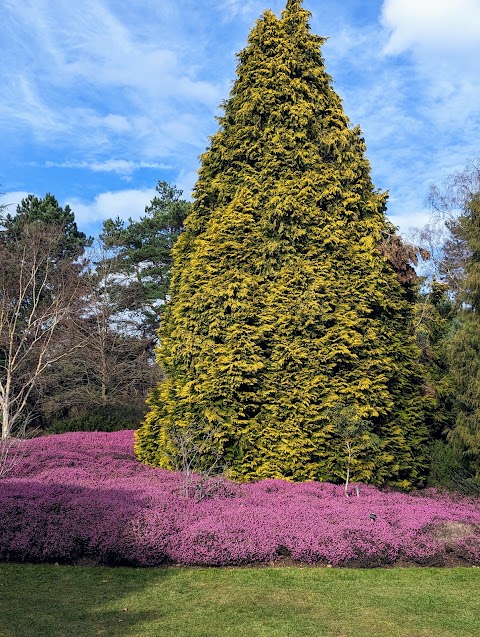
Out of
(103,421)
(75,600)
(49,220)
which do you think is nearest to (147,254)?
(49,220)

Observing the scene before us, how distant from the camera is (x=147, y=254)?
28.7 m

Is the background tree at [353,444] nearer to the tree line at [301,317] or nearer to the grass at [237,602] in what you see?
the tree line at [301,317]

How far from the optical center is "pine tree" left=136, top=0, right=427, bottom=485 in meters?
10.4

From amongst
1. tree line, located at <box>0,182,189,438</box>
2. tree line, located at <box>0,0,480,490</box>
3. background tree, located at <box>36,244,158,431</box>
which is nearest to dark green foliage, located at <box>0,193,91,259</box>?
tree line, located at <box>0,182,189,438</box>

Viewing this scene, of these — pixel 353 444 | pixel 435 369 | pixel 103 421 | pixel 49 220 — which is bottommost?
pixel 353 444

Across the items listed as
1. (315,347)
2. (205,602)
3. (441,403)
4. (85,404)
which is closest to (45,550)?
(205,602)

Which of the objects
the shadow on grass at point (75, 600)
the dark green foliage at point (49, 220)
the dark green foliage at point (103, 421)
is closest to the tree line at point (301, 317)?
the shadow on grass at point (75, 600)

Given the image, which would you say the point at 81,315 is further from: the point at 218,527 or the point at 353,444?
the point at 218,527

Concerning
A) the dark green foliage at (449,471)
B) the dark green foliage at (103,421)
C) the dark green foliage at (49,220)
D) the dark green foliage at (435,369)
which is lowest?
the dark green foliage at (449,471)

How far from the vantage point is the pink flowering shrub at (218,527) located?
679 centimetres

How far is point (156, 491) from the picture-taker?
27.9 ft

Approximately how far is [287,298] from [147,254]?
18893 mm

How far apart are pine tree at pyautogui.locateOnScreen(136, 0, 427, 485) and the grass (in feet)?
12.4

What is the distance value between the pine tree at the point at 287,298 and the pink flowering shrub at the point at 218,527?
5.13 ft
